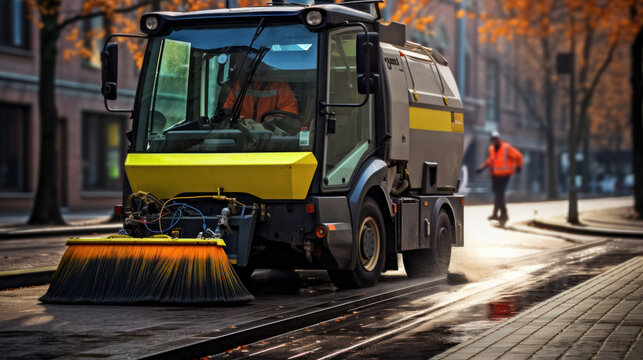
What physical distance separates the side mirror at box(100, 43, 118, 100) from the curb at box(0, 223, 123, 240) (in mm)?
10774

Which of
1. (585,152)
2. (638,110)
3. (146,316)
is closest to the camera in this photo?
Result: (146,316)

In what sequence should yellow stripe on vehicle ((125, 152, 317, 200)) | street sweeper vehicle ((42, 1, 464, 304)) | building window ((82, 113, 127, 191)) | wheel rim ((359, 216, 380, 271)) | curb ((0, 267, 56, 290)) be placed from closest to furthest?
street sweeper vehicle ((42, 1, 464, 304)) → yellow stripe on vehicle ((125, 152, 317, 200)) → wheel rim ((359, 216, 380, 271)) → curb ((0, 267, 56, 290)) → building window ((82, 113, 127, 191))

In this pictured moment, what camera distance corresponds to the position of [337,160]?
429 inches

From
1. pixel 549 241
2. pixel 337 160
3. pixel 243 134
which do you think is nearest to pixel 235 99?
pixel 243 134

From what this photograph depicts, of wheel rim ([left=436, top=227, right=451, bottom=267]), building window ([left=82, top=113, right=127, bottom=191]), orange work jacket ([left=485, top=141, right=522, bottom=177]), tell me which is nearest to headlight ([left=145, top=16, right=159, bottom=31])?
wheel rim ([left=436, top=227, right=451, bottom=267])

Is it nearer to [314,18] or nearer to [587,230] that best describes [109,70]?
[314,18]

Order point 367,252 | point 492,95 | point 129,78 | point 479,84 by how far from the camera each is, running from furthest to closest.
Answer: point 492,95, point 479,84, point 129,78, point 367,252

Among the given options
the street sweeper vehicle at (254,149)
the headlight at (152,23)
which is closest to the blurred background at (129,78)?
the headlight at (152,23)

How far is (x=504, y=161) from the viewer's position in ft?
81.8

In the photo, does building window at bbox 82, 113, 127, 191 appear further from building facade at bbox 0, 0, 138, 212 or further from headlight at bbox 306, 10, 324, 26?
headlight at bbox 306, 10, 324, 26

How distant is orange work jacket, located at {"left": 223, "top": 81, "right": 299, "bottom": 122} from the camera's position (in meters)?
10.6

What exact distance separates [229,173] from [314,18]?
169 cm

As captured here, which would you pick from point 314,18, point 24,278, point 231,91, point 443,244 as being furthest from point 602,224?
point 24,278

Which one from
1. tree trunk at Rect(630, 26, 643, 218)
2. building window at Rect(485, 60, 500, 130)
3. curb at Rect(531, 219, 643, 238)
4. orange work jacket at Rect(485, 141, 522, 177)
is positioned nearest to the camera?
curb at Rect(531, 219, 643, 238)
